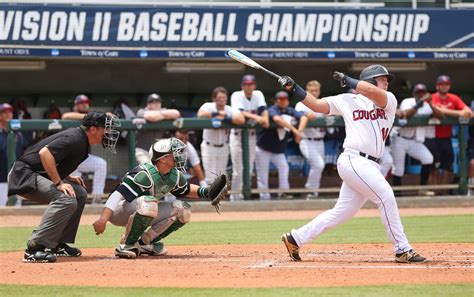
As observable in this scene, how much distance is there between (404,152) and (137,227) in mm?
7987

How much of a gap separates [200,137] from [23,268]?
7.37m

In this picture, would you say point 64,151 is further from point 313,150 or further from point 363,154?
point 313,150

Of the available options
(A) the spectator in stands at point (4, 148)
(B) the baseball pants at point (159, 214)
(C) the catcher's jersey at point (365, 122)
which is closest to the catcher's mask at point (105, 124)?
(B) the baseball pants at point (159, 214)

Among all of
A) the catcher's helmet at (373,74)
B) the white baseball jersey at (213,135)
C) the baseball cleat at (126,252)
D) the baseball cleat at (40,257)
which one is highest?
the catcher's helmet at (373,74)

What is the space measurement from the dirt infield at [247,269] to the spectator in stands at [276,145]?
5608 millimetres

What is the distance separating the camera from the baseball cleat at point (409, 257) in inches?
304

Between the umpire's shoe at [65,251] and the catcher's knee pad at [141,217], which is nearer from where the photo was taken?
the catcher's knee pad at [141,217]

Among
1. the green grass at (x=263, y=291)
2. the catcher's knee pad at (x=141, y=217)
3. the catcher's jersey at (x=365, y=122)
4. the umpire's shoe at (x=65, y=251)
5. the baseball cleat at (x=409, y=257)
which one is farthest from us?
the umpire's shoe at (x=65, y=251)

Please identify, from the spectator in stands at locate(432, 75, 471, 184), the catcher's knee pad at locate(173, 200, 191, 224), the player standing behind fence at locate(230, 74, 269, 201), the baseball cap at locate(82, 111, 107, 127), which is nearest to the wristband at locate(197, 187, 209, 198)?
the catcher's knee pad at locate(173, 200, 191, 224)

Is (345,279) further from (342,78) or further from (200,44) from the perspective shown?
(200,44)

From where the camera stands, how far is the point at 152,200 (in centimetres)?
804

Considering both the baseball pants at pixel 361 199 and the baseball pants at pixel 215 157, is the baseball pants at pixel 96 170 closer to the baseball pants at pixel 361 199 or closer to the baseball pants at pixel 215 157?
the baseball pants at pixel 215 157

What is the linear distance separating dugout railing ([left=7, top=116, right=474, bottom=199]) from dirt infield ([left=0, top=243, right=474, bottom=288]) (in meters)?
5.17

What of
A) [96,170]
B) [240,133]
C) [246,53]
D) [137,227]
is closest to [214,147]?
[240,133]
